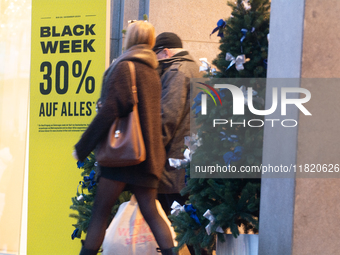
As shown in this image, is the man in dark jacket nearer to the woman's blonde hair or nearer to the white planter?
the woman's blonde hair

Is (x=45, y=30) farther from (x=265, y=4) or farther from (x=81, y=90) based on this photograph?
(x=265, y=4)

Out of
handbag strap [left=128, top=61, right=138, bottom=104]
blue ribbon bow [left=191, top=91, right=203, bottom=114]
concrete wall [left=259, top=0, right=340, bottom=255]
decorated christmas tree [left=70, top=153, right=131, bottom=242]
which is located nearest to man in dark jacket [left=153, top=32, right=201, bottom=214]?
blue ribbon bow [left=191, top=91, right=203, bottom=114]

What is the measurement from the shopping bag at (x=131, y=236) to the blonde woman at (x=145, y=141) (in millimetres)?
254

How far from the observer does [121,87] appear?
300 centimetres

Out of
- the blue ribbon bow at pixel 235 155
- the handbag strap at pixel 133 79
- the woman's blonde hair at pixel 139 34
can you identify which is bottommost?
the blue ribbon bow at pixel 235 155

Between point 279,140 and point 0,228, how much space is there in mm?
3923

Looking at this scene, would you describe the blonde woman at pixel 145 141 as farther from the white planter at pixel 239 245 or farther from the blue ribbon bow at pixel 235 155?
the blue ribbon bow at pixel 235 155

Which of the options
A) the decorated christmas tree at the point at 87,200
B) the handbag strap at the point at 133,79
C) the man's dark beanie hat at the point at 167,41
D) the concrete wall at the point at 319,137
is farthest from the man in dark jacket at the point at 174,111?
the concrete wall at the point at 319,137

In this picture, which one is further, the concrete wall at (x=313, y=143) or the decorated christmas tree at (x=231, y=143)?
the decorated christmas tree at (x=231, y=143)

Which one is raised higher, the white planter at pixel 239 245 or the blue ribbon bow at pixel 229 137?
the blue ribbon bow at pixel 229 137

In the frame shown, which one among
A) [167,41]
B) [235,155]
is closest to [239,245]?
[235,155]

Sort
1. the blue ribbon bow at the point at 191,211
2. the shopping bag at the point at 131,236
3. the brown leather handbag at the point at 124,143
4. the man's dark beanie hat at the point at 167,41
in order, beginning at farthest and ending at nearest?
the man's dark beanie hat at the point at 167,41 → the shopping bag at the point at 131,236 → the blue ribbon bow at the point at 191,211 → the brown leather handbag at the point at 124,143

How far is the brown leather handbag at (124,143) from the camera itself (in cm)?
295

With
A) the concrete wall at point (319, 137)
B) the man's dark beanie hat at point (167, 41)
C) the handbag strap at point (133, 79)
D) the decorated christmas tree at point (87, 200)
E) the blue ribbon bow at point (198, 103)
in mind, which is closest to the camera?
the concrete wall at point (319, 137)
